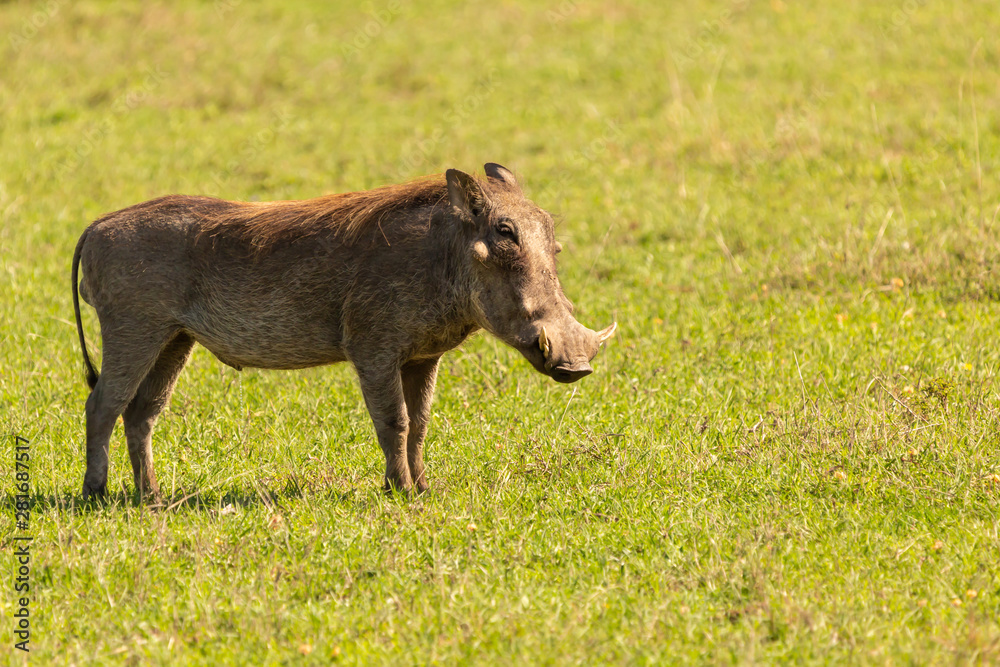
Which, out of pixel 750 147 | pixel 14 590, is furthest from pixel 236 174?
pixel 14 590

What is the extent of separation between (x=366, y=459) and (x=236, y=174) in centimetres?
632

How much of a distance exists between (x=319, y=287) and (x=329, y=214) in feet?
1.11

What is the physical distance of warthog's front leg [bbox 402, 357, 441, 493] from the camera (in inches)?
180

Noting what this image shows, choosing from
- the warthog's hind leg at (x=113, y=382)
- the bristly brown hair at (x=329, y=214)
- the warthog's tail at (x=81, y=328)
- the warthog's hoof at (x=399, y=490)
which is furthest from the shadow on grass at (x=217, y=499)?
the bristly brown hair at (x=329, y=214)

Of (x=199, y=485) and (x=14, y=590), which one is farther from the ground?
(x=14, y=590)

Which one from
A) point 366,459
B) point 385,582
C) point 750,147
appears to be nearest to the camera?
point 385,582

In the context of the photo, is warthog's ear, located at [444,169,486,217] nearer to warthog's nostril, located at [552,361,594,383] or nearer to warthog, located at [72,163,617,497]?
warthog, located at [72,163,617,497]

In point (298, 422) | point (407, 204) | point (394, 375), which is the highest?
point (407, 204)

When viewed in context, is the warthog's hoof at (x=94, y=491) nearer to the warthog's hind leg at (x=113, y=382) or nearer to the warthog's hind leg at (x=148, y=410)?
the warthog's hind leg at (x=113, y=382)

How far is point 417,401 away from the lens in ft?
15.2

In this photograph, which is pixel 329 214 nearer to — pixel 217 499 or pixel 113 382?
pixel 113 382

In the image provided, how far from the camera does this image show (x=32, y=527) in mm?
4094

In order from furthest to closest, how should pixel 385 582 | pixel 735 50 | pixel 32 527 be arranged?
pixel 735 50 → pixel 32 527 → pixel 385 582

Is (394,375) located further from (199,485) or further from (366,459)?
(199,485)
